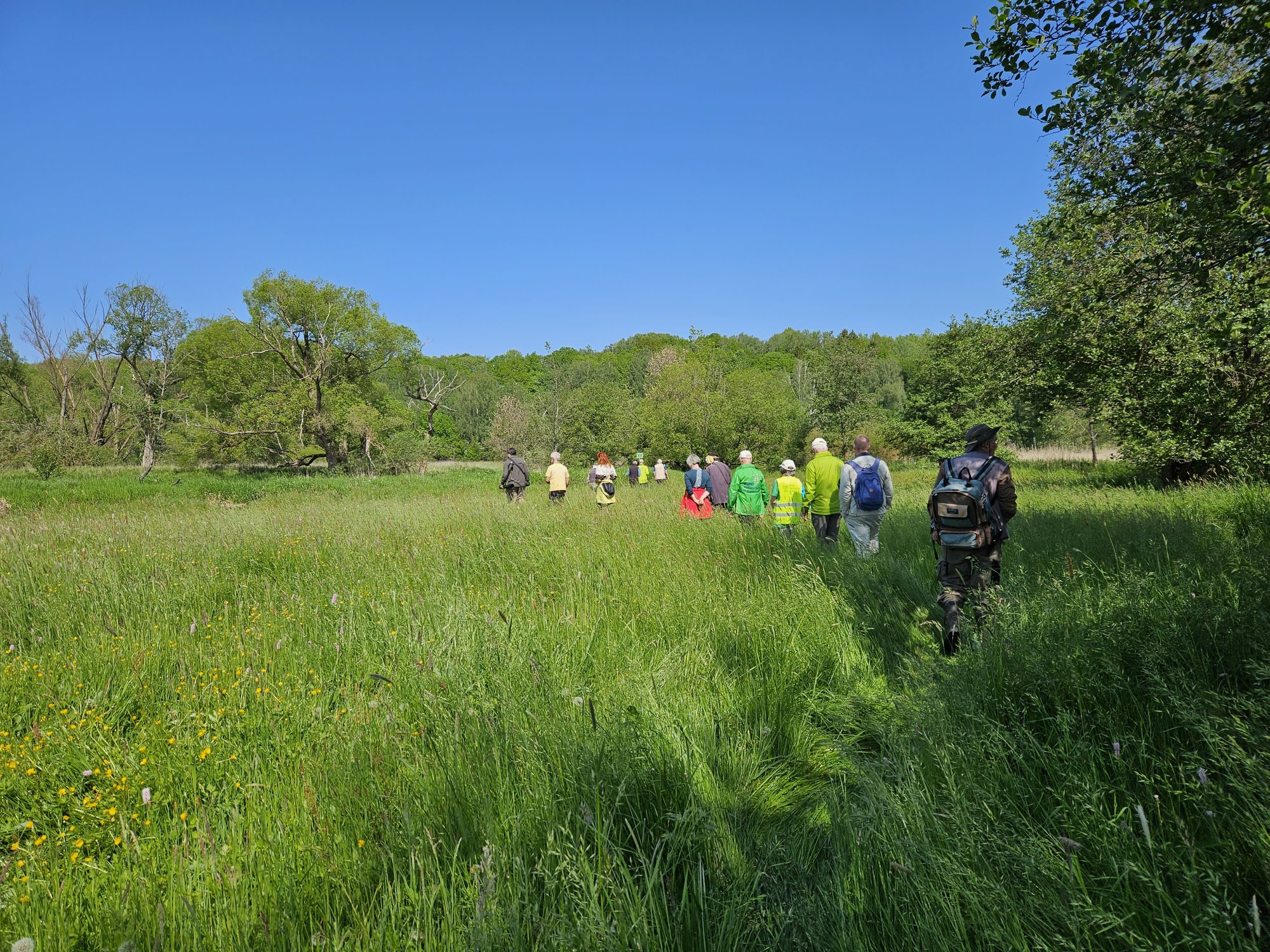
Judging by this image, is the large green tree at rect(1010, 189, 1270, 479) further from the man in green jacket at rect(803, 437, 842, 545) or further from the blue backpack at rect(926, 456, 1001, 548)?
the blue backpack at rect(926, 456, 1001, 548)

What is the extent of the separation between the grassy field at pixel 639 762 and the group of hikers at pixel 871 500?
1.66 feet

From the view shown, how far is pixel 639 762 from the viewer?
2.72 meters

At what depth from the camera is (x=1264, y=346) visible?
1073 centimetres

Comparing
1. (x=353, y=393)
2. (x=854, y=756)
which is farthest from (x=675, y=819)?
(x=353, y=393)

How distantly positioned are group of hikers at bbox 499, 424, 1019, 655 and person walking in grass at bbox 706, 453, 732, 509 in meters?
0.02

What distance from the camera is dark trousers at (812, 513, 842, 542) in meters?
8.74

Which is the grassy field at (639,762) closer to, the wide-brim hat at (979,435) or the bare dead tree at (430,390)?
the wide-brim hat at (979,435)

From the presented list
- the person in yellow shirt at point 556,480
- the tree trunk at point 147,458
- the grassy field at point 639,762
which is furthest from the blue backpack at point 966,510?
the tree trunk at point 147,458

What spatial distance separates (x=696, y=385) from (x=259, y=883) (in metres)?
43.1

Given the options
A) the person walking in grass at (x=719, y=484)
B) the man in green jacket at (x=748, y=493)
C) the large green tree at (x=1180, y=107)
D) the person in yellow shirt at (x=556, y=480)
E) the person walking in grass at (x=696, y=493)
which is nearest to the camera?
the large green tree at (x=1180, y=107)

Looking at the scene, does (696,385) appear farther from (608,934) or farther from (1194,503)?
(608,934)

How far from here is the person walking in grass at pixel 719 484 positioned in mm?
11875

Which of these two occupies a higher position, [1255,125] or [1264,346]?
[1255,125]

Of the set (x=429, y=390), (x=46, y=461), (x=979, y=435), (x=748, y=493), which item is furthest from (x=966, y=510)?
(x=429, y=390)
